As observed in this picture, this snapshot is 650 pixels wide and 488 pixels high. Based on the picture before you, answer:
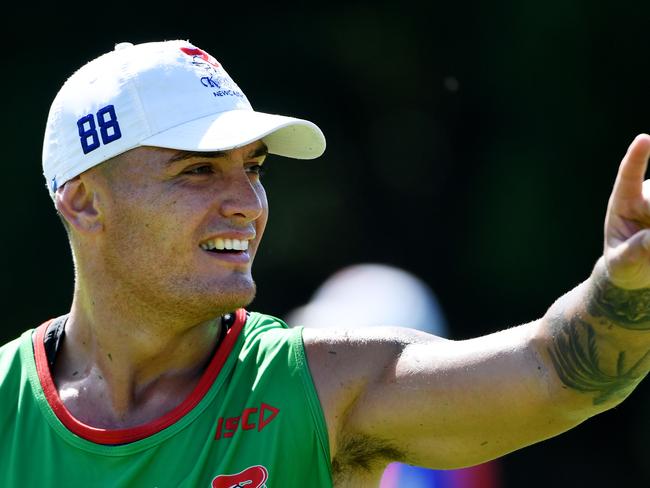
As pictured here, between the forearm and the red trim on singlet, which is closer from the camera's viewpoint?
the forearm

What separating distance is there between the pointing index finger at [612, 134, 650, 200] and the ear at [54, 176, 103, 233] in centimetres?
147

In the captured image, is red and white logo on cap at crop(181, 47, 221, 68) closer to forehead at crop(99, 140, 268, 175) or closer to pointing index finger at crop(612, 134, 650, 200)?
forehead at crop(99, 140, 268, 175)

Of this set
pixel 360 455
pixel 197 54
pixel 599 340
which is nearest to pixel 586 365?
pixel 599 340

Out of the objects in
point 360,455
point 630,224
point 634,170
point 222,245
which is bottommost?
point 360,455

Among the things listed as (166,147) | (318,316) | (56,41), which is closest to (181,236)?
(166,147)

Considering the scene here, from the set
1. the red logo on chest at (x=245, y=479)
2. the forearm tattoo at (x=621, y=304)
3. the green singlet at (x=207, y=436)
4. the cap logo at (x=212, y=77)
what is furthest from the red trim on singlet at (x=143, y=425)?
the forearm tattoo at (x=621, y=304)

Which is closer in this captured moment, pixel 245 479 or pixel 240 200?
pixel 245 479

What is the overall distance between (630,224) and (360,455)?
3.22 feet

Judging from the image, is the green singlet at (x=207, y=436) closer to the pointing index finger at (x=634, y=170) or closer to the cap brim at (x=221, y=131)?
the cap brim at (x=221, y=131)

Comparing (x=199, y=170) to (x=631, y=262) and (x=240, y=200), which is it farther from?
(x=631, y=262)

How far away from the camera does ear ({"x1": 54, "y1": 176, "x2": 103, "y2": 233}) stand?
3127mm

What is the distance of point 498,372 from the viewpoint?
2611 mm

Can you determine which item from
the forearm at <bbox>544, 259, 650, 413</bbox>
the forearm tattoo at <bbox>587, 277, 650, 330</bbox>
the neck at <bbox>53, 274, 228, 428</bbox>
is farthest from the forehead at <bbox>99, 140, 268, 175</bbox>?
the forearm tattoo at <bbox>587, 277, 650, 330</bbox>

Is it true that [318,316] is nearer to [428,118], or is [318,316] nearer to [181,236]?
[428,118]
